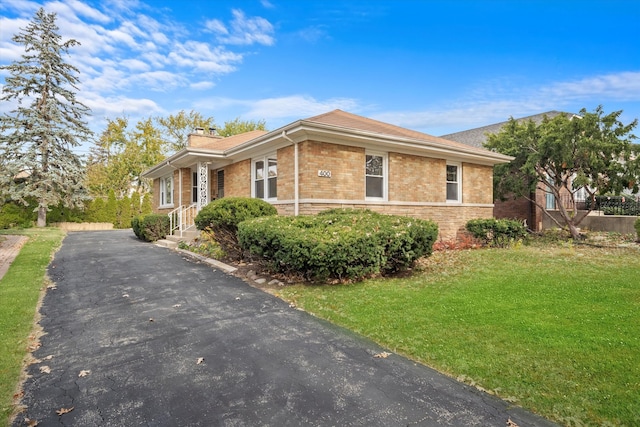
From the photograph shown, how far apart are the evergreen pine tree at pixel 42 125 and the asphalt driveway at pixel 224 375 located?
2265cm

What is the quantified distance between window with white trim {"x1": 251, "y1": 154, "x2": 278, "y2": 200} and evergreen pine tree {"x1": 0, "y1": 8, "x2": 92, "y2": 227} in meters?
18.5

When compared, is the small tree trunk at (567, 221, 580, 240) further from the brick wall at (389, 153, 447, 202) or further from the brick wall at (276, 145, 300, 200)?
the brick wall at (276, 145, 300, 200)

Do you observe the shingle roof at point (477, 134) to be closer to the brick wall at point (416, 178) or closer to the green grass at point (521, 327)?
the brick wall at point (416, 178)

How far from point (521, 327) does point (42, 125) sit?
101ft

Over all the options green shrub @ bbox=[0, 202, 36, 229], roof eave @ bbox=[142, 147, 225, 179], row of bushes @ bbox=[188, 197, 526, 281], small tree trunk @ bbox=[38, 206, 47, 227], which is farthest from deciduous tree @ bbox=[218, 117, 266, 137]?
row of bushes @ bbox=[188, 197, 526, 281]

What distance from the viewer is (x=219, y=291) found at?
670cm

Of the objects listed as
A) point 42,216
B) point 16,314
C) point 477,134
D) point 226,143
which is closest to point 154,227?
point 226,143

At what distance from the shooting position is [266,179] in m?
12.2

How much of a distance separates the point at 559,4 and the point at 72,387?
50.5ft

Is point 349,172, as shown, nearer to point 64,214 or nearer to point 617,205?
point 617,205

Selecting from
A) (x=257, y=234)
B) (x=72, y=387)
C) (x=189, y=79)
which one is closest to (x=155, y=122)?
(x=189, y=79)

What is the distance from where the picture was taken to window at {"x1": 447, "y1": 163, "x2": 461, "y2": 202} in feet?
45.8

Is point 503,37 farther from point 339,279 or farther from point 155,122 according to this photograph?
point 155,122

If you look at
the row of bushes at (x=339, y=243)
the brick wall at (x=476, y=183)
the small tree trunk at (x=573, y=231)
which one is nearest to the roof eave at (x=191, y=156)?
the row of bushes at (x=339, y=243)
